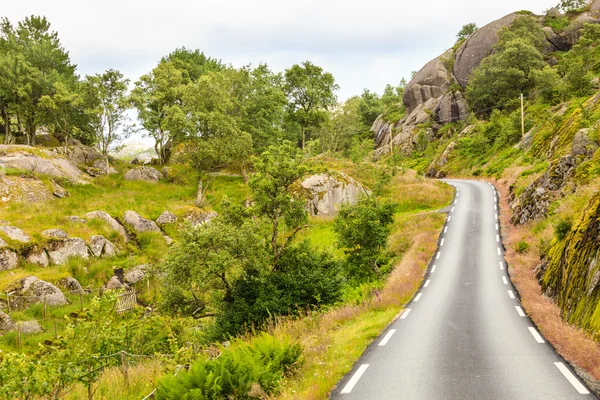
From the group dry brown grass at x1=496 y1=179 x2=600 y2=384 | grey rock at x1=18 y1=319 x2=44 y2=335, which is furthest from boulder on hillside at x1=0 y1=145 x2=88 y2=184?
dry brown grass at x1=496 y1=179 x2=600 y2=384

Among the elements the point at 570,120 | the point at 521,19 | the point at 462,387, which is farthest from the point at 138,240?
the point at 521,19

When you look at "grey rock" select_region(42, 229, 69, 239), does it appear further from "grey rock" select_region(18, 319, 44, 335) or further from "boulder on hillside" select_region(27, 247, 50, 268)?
"grey rock" select_region(18, 319, 44, 335)

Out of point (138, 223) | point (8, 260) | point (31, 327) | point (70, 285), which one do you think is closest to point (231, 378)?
point (31, 327)

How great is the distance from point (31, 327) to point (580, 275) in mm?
23951

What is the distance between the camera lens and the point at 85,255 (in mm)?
26703

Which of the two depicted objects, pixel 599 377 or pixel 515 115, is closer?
pixel 599 377

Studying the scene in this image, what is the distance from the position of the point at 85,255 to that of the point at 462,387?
26389 millimetres

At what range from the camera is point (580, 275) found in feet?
39.0

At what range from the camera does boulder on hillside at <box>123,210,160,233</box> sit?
107 feet

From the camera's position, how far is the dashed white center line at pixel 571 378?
730 centimetres

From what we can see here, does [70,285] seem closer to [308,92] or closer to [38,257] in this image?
[38,257]

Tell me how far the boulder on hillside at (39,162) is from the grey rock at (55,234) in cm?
1203

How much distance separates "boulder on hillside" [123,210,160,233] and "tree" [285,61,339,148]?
84.4 feet

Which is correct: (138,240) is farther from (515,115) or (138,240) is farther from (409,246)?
(515,115)
